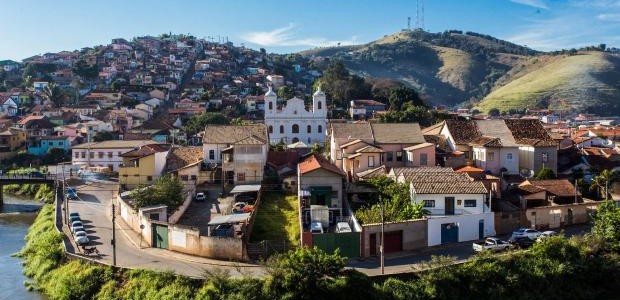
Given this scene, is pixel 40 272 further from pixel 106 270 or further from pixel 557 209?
pixel 557 209

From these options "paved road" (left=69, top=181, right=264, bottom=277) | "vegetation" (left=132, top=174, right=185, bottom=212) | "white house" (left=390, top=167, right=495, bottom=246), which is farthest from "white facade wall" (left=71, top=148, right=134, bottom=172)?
"white house" (left=390, top=167, right=495, bottom=246)

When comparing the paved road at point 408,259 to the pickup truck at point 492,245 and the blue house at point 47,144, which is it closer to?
the pickup truck at point 492,245

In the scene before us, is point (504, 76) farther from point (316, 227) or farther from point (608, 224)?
point (316, 227)

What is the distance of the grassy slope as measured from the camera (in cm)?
12012

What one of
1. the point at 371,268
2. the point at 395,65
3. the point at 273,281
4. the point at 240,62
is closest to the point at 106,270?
the point at 273,281

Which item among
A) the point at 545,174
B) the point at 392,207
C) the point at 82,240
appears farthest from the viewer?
the point at 545,174

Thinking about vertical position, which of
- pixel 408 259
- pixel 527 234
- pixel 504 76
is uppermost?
pixel 504 76

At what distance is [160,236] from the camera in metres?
27.6

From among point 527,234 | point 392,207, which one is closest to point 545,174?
point 527,234

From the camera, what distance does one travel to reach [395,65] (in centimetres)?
19362

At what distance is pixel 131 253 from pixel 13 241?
39.4ft

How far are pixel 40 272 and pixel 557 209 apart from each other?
24557 mm

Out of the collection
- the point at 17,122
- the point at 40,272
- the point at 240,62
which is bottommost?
the point at 40,272

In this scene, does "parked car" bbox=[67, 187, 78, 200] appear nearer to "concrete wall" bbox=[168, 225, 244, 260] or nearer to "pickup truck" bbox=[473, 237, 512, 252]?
"concrete wall" bbox=[168, 225, 244, 260]
